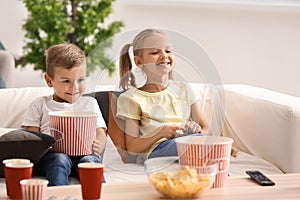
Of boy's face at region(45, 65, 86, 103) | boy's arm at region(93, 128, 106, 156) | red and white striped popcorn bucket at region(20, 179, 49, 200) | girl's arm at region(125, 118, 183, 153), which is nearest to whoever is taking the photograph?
red and white striped popcorn bucket at region(20, 179, 49, 200)

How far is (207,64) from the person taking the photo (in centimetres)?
176

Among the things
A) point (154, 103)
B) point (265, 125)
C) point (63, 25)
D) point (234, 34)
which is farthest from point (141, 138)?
point (234, 34)

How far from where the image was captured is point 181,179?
4.83 ft

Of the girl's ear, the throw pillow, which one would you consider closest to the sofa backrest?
the throw pillow

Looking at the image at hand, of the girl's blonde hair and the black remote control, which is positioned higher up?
the girl's blonde hair

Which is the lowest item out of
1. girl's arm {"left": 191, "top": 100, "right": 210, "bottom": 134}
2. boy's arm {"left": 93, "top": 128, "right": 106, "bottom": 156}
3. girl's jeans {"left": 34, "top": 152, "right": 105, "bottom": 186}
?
girl's jeans {"left": 34, "top": 152, "right": 105, "bottom": 186}

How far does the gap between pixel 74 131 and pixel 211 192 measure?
0.49 meters

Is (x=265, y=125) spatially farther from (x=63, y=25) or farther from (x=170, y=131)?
(x=63, y=25)

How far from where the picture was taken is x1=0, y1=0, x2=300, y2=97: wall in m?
4.18

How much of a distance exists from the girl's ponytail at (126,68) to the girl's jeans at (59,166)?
10.3 inches

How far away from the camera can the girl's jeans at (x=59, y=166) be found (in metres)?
1.93

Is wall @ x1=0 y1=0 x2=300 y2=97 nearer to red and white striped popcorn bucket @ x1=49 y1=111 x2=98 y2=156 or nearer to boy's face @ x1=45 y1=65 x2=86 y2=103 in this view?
boy's face @ x1=45 y1=65 x2=86 y2=103

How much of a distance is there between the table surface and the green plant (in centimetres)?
233

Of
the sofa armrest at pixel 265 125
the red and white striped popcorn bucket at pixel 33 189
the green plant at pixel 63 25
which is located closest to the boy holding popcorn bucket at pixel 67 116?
the red and white striped popcorn bucket at pixel 33 189
